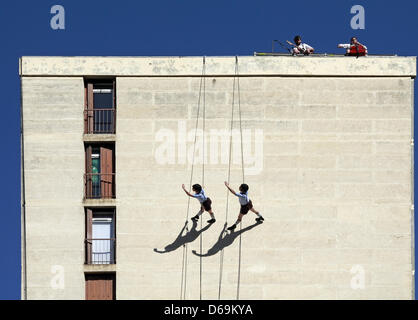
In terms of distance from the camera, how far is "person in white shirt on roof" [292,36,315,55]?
65375 millimetres

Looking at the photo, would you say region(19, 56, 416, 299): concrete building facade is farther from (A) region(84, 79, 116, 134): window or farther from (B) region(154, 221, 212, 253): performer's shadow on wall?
(A) region(84, 79, 116, 134): window

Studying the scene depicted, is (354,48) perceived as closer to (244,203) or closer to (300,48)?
(300,48)

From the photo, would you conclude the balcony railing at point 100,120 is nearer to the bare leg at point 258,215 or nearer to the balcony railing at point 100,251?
the balcony railing at point 100,251

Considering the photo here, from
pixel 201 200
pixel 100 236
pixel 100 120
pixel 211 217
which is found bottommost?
pixel 100 236

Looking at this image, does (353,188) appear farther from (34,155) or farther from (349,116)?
(34,155)

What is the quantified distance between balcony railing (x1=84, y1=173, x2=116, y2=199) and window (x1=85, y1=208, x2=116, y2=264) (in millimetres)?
666

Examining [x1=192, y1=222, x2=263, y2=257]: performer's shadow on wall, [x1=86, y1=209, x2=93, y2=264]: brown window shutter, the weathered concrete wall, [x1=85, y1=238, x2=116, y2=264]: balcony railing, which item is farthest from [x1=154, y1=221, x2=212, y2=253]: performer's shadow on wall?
the weathered concrete wall

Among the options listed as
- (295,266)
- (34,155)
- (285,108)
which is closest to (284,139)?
(285,108)

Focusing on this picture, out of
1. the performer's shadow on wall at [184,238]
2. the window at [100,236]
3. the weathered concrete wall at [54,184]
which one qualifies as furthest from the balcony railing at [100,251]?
the performer's shadow on wall at [184,238]

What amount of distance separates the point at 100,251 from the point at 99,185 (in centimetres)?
286

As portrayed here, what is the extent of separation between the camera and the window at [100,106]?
6475cm

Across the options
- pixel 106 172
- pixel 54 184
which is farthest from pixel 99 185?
pixel 54 184

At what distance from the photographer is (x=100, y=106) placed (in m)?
65.2

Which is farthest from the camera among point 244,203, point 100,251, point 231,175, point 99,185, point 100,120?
point 100,120
